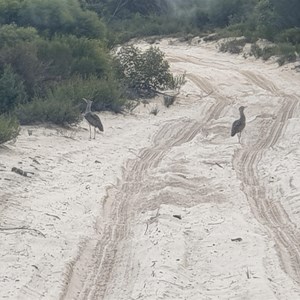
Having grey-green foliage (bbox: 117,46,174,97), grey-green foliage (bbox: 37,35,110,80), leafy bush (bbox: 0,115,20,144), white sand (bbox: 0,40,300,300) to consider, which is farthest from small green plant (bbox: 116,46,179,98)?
leafy bush (bbox: 0,115,20,144)

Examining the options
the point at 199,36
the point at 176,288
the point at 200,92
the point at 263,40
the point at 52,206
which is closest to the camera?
the point at 176,288

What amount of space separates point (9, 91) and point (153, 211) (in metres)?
9.33

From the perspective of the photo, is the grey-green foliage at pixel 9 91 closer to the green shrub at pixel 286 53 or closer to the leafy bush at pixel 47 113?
the leafy bush at pixel 47 113

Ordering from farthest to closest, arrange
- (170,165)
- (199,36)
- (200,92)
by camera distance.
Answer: (199,36), (200,92), (170,165)

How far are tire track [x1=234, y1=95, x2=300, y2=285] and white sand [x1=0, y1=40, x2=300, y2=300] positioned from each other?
2 cm

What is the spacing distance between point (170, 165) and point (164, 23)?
106 feet

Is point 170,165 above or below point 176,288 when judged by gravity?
below

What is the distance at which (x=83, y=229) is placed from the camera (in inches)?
476

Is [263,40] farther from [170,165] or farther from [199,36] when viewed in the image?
[170,165]

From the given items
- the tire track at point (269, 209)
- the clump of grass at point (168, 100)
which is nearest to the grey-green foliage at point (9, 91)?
the clump of grass at point (168, 100)

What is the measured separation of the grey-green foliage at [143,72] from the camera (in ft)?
88.3

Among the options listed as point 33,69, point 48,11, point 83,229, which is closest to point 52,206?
point 83,229

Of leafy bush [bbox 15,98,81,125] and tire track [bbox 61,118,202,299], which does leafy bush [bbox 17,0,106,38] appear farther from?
tire track [bbox 61,118,202,299]

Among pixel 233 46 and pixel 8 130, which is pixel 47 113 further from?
pixel 233 46
